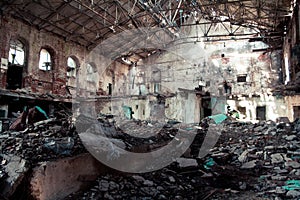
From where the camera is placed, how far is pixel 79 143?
3.99 metres

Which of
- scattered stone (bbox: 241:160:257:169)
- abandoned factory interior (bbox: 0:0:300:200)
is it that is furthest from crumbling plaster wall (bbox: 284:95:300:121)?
scattered stone (bbox: 241:160:257:169)

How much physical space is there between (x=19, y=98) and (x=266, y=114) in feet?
50.8

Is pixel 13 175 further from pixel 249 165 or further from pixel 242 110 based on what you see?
pixel 242 110

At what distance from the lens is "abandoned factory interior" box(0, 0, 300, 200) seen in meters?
3.57

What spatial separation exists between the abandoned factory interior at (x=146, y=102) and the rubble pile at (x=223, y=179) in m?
0.02

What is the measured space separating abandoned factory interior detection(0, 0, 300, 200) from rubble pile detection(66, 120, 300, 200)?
2 cm

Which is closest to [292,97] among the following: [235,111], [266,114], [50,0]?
[266,114]

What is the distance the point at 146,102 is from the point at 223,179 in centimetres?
1424

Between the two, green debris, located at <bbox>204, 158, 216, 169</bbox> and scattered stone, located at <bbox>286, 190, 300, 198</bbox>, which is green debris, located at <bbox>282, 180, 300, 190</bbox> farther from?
green debris, located at <bbox>204, 158, 216, 169</bbox>

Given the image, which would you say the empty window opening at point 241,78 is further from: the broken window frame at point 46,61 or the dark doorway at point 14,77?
the dark doorway at point 14,77

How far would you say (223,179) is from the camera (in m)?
4.39

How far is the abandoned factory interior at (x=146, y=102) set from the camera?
140 inches

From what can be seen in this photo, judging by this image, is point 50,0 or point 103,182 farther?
point 50,0

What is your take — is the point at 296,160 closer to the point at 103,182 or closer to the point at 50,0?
the point at 103,182
